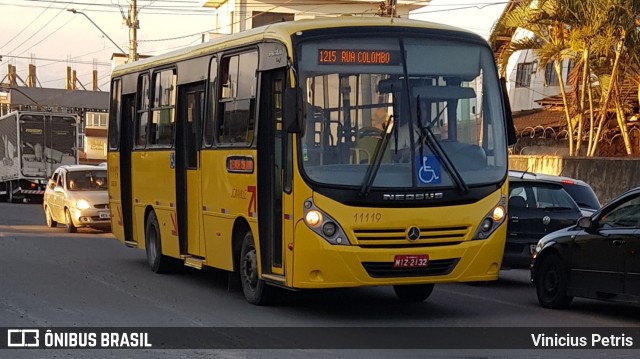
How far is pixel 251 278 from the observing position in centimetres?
1377

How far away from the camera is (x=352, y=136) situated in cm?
1230

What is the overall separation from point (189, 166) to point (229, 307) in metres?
3.02

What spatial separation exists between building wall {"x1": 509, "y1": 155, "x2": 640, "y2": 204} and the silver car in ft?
39.9

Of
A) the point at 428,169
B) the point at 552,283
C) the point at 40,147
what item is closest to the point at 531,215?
the point at 552,283

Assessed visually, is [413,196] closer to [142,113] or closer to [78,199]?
[142,113]

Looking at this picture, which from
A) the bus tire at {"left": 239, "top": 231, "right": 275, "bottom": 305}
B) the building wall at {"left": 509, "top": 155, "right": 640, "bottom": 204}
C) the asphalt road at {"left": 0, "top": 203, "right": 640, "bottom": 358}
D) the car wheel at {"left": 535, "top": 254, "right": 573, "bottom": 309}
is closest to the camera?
the asphalt road at {"left": 0, "top": 203, "right": 640, "bottom": 358}

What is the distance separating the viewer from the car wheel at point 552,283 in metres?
13.7

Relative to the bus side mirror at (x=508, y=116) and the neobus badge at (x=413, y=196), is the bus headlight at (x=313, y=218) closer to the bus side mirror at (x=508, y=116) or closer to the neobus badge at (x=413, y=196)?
the neobus badge at (x=413, y=196)

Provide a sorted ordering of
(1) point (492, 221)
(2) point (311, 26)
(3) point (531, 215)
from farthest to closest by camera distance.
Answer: (3) point (531, 215) < (1) point (492, 221) < (2) point (311, 26)

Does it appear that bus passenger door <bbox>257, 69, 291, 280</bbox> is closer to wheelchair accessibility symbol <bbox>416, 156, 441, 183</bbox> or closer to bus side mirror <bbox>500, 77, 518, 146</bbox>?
wheelchair accessibility symbol <bbox>416, 156, 441, 183</bbox>

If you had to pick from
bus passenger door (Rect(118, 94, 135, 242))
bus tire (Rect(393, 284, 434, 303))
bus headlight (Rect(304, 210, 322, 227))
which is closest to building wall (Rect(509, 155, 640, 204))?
bus passenger door (Rect(118, 94, 135, 242))

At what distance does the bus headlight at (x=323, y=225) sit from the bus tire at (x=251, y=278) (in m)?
1.45

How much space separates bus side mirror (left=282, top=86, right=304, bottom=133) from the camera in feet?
39.3

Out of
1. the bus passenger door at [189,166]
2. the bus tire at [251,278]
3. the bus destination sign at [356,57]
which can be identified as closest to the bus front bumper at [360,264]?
the bus tire at [251,278]
